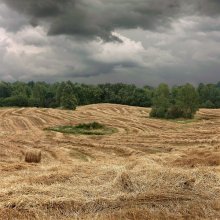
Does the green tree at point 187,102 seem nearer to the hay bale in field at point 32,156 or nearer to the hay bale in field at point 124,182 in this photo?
the hay bale in field at point 32,156

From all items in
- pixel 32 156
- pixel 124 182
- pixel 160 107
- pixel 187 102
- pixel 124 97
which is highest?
pixel 124 182

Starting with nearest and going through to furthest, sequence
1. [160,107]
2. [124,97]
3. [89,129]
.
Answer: [89,129]
[160,107]
[124,97]

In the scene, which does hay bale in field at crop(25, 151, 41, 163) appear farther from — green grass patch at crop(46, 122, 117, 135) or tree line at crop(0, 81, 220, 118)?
tree line at crop(0, 81, 220, 118)

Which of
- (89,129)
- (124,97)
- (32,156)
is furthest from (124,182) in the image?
(124,97)

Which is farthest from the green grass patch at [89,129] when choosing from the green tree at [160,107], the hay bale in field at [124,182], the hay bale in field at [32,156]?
the hay bale in field at [124,182]

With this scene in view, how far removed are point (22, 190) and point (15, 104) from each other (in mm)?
115118

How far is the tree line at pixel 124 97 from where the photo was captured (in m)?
80.3

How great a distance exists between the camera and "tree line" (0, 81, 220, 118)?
3162 inches

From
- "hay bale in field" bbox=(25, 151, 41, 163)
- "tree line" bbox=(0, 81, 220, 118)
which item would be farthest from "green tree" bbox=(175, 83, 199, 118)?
"hay bale in field" bbox=(25, 151, 41, 163)

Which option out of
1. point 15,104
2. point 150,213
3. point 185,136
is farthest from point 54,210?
point 15,104

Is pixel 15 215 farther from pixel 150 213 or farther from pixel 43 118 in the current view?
pixel 43 118

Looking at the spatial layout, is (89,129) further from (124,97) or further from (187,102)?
(124,97)

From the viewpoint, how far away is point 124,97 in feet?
448

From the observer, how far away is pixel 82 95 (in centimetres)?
13962
